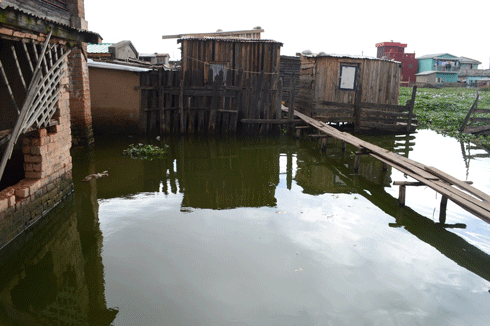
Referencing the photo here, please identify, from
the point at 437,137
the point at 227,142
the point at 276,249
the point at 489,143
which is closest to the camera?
the point at 276,249

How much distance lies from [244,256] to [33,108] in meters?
3.34

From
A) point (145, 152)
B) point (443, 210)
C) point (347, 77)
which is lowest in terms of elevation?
point (443, 210)

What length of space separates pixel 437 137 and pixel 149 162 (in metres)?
10.7

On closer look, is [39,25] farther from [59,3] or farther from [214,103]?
[214,103]

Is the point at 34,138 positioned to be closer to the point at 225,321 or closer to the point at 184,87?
the point at 225,321

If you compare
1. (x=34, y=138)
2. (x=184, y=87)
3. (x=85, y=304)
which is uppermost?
(x=184, y=87)

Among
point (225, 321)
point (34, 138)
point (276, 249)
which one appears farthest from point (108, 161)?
point (225, 321)

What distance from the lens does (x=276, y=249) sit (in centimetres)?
458

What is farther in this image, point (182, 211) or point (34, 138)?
point (182, 211)

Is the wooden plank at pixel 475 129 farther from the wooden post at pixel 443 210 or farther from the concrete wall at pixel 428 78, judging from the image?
the concrete wall at pixel 428 78

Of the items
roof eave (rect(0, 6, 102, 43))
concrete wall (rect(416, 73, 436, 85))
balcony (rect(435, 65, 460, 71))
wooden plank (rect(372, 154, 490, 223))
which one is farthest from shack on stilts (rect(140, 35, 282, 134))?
balcony (rect(435, 65, 460, 71))

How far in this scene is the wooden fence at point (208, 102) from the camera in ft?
39.6

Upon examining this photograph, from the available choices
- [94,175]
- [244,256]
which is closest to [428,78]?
[94,175]

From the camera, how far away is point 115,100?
11859mm
